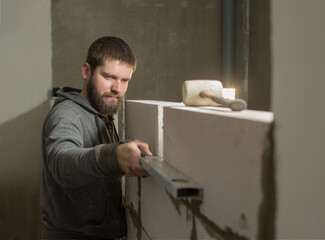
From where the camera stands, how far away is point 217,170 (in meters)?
0.77

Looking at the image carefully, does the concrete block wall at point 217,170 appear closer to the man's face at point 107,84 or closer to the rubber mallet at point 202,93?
the rubber mallet at point 202,93

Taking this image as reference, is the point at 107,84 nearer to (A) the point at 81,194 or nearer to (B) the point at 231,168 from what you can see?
(A) the point at 81,194

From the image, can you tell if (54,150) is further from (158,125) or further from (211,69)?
(211,69)

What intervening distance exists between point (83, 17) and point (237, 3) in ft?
5.08

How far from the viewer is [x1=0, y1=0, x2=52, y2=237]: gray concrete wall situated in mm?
2969

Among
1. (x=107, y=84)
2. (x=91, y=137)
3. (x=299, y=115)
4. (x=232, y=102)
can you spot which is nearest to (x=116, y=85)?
(x=107, y=84)

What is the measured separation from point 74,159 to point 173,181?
433 mm

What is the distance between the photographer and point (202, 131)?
83 cm

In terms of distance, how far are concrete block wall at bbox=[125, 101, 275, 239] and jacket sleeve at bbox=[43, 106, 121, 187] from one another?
206 mm

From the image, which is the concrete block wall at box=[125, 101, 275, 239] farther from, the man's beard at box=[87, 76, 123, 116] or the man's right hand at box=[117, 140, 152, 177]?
the man's beard at box=[87, 76, 123, 116]

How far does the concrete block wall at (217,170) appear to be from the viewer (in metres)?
0.62

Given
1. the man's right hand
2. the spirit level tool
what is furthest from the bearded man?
the spirit level tool

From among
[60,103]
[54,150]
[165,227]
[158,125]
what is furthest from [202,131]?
[60,103]

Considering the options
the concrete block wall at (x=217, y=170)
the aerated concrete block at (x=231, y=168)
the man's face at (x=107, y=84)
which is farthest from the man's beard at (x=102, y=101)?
the aerated concrete block at (x=231, y=168)
